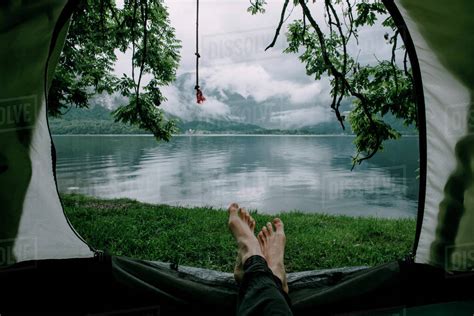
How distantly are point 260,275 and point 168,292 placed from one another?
1.81 ft

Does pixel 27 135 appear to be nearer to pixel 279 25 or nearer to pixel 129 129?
pixel 279 25

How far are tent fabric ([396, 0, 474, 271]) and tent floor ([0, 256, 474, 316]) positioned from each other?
306 millimetres

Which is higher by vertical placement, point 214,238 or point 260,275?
point 260,275

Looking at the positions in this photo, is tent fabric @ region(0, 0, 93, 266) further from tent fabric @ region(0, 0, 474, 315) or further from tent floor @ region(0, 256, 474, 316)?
tent floor @ region(0, 256, 474, 316)

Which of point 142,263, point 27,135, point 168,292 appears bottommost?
point 168,292

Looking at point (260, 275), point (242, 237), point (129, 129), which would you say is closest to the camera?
point (260, 275)

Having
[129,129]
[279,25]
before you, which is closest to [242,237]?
[279,25]

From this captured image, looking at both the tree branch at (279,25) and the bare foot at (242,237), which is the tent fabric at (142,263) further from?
the tree branch at (279,25)

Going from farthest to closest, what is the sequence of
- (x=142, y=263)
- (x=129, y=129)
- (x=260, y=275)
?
(x=129, y=129), (x=142, y=263), (x=260, y=275)

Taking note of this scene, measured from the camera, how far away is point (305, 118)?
639 ft

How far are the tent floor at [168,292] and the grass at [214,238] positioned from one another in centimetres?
121

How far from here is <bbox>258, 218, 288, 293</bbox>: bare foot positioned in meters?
1.80

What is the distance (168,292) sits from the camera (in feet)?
5.32

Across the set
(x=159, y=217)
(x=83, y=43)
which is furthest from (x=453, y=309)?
(x=83, y=43)
